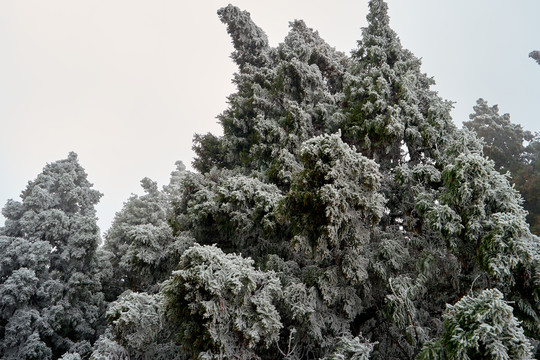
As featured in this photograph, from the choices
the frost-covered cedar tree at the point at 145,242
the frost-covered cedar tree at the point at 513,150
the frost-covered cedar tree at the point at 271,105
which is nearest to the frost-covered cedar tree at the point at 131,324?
the frost-covered cedar tree at the point at 145,242

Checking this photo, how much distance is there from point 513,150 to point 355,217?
1749 cm

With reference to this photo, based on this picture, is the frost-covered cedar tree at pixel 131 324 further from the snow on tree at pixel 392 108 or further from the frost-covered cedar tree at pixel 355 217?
the snow on tree at pixel 392 108

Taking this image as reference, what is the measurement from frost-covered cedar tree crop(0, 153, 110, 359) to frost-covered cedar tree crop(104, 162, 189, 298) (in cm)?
145

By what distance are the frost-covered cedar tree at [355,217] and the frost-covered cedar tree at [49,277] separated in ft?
23.4

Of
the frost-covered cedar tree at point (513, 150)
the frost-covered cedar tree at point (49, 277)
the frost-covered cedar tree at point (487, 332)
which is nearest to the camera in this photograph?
the frost-covered cedar tree at point (487, 332)

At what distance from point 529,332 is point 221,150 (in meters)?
8.33

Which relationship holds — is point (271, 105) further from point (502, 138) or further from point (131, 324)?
point (502, 138)

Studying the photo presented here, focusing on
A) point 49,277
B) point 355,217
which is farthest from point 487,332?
point 49,277

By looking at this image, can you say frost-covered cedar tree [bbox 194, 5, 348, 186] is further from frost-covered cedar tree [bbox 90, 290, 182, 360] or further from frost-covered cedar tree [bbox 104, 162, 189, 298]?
frost-covered cedar tree [bbox 90, 290, 182, 360]

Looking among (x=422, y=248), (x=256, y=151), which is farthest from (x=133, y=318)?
(x=422, y=248)

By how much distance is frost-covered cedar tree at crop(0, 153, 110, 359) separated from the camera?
11508mm

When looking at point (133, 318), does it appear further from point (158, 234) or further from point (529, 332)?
point (529, 332)

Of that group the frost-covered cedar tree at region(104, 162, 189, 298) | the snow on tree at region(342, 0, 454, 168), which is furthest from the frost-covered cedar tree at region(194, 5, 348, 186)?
the frost-covered cedar tree at region(104, 162, 189, 298)

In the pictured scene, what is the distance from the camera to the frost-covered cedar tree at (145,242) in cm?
785
